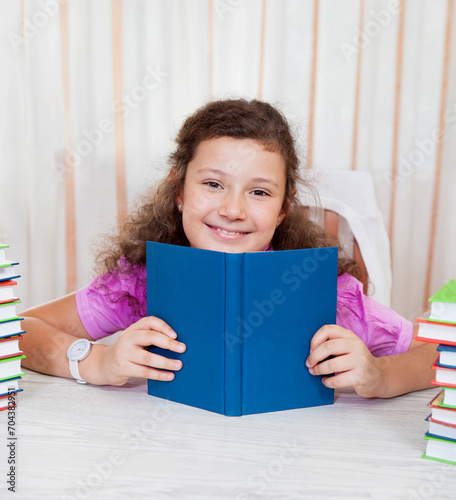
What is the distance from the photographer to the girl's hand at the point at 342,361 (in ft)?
2.84

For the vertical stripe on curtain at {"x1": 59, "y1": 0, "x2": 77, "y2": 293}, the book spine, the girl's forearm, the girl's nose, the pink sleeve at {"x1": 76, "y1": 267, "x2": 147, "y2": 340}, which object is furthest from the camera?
the vertical stripe on curtain at {"x1": 59, "y1": 0, "x2": 77, "y2": 293}

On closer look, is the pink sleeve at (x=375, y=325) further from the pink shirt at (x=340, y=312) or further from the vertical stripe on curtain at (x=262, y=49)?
the vertical stripe on curtain at (x=262, y=49)

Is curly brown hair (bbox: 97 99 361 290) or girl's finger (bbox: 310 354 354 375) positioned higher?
curly brown hair (bbox: 97 99 361 290)

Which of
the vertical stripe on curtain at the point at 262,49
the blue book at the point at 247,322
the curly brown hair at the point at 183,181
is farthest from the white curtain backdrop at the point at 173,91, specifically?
the blue book at the point at 247,322

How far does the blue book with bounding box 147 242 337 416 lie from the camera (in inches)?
32.0

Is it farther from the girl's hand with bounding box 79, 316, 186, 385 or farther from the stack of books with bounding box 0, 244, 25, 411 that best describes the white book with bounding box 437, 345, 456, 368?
the stack of books with bounding box 0, 244, 25, 411

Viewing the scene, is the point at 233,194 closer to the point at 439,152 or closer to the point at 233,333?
the point at 233,333

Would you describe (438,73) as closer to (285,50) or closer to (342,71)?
(342,71)

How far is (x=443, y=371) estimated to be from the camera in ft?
2.28

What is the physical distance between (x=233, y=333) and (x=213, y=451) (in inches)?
6.5

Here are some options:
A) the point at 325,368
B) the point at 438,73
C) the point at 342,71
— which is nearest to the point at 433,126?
the point at 438,73

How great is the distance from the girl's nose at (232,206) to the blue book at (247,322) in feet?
0.75

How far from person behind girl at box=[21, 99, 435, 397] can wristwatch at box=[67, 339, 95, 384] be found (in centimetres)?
1

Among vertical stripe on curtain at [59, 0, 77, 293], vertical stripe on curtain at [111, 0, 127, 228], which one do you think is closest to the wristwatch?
vertical stripe on curtain at [111, 0, 127, 228]
